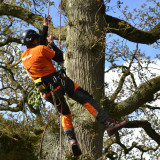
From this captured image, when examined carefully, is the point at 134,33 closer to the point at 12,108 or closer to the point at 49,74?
the point at 49,74

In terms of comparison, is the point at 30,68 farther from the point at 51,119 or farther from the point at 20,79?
the point at 20,79

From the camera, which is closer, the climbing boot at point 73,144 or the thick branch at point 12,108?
the climbing boot at point 73,144

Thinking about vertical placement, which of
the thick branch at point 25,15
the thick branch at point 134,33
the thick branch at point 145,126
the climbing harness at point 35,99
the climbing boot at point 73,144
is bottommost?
the climbing boot at point 73,144

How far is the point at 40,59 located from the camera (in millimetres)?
4359

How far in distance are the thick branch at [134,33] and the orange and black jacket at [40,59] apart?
2949mm

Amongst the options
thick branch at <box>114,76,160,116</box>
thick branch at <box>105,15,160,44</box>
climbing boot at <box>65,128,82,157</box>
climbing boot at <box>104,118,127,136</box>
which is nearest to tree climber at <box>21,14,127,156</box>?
climbing boot at <box>104,118,127,136</box>

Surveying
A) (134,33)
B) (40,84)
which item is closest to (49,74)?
(40,84)

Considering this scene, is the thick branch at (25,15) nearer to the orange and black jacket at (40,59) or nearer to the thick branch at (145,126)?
the orange and black jacket at (40,59)

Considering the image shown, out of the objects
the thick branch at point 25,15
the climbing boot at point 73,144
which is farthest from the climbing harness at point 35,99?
the thick branch at point 25,15

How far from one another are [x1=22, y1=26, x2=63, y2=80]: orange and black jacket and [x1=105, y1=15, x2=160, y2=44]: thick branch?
295 centimetres

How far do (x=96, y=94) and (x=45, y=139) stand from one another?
1.47 meters

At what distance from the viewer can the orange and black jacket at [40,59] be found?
4.33 metres

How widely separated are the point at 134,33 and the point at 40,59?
11.8 feet

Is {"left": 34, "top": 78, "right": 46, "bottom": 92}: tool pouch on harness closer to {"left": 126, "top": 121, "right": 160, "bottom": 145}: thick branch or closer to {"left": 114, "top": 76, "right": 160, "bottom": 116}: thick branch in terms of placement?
{"left": 114, "top": 76, "right": 160, "bottom": 116}: thick branch
